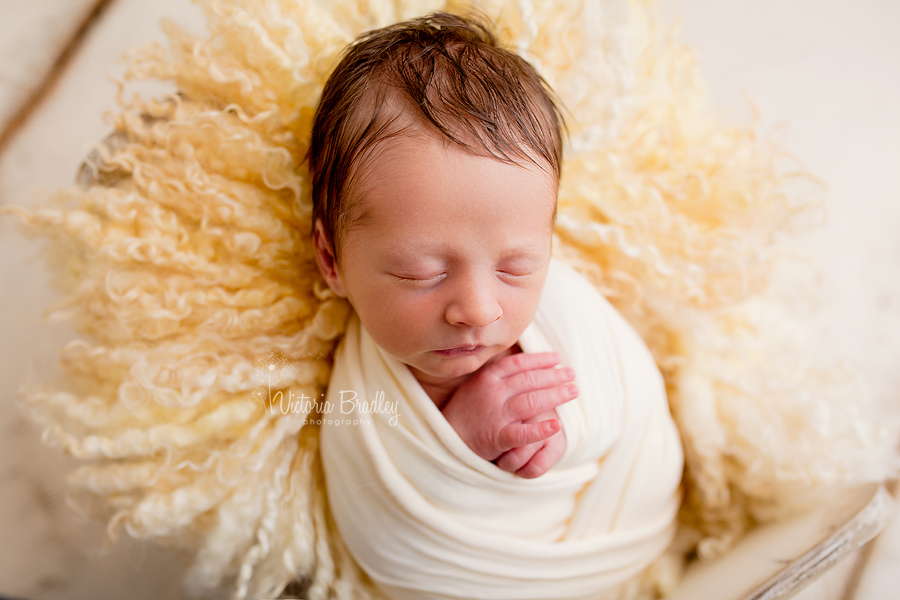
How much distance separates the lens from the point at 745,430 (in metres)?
0.84

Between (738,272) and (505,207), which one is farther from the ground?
(505,207)

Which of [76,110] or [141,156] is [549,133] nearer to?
[141,156]

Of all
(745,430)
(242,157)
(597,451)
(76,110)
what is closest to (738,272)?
(745,430)

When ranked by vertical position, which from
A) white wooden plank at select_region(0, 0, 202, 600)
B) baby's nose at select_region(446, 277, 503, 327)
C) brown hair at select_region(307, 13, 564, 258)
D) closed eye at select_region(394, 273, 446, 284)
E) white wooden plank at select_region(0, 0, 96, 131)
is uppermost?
brown hair at select_region(307, 13, 564, 258)

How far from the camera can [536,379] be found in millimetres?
723

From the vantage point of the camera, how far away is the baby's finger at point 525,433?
68cm

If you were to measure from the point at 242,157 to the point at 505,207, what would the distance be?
351 millimetres

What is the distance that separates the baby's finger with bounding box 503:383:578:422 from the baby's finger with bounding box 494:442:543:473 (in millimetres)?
34

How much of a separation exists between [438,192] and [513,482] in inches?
13.9

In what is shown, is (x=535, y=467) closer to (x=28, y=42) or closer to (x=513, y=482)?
(x=513, y=482)

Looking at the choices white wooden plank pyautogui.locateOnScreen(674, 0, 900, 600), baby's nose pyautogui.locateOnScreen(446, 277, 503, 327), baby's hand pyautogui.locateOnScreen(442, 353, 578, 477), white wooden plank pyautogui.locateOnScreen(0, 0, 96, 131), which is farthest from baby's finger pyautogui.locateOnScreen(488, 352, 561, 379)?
white wooden plank pyautogui.locateOnScreen(0, 0, 96, 131)

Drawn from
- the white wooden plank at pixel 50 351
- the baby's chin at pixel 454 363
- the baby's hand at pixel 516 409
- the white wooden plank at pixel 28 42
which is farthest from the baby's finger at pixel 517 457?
the white wooden plank at pixel 28 42

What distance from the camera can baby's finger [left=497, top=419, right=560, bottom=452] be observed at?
0.68 m

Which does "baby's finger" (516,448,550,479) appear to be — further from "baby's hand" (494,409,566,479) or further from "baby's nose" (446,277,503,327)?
"baby's nose" (446,277,503,327)
